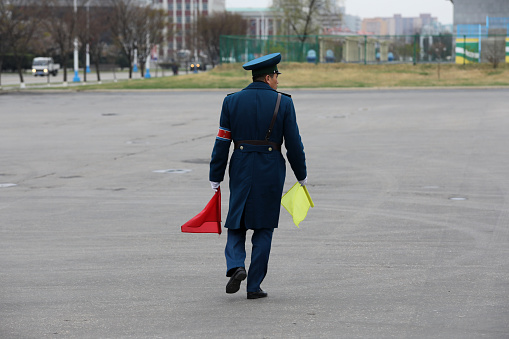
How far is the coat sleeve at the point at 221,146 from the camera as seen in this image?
5.97 meters

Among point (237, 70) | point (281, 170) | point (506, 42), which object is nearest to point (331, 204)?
point (281, 170)

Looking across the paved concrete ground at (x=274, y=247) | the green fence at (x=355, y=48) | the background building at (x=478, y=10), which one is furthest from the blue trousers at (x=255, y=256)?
the background building at (x=478, y=10)

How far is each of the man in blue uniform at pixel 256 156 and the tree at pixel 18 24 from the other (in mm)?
46477

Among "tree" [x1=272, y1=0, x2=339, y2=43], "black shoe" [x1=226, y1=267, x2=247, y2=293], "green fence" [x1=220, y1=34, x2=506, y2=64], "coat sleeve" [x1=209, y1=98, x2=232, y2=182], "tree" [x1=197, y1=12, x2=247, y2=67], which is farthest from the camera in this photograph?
"tree" [x1=197, y1=12, x2=247, y2=67]

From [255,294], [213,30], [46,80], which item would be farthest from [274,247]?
[213,30]

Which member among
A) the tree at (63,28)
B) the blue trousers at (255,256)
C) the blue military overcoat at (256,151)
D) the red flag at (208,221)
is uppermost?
the tree at (63,28)

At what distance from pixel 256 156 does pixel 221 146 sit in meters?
0.27

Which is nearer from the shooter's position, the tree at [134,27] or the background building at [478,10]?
the background building at [478,10]

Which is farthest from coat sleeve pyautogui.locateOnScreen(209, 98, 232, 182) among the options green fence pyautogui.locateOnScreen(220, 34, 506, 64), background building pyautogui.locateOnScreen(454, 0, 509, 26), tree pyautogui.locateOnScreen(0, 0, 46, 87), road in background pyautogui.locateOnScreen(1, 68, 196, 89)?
background building pyautogui.locateOnScreen(454, 0, 509, 26)

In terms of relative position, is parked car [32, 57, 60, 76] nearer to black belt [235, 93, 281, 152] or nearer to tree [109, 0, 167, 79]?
tree [109, 0, 167, 79]

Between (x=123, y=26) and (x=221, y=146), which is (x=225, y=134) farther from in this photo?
(x=123, y=26)

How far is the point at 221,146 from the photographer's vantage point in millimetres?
5992

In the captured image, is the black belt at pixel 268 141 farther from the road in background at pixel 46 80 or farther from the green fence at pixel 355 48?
the green fence at pixel 355 48

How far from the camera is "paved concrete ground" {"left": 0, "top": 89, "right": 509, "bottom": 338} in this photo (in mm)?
5445
